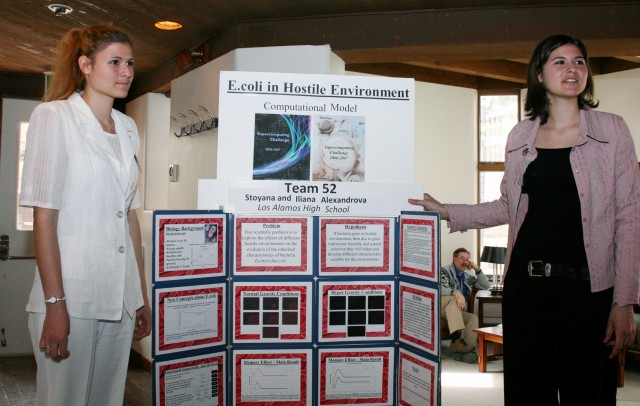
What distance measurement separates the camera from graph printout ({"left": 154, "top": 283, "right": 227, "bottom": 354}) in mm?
2045

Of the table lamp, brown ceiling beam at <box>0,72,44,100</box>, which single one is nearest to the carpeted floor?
the table lamp

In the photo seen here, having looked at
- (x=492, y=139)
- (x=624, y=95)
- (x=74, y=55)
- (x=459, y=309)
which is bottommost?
(x=459, y=309)

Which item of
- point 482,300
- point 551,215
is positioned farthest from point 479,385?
point 551,215

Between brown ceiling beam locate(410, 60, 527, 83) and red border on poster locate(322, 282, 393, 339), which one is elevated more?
brown ceiling beam locate(410, 60, 527, 83)

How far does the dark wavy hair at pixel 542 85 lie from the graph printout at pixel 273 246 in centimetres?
87

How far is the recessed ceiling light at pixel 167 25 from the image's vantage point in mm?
3941

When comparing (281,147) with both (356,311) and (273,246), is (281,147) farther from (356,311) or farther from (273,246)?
(356,311)

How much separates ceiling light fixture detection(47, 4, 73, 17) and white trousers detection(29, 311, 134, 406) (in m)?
2.65

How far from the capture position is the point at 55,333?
1.47 m

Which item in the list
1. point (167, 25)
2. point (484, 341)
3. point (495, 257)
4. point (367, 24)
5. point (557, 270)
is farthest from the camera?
point (495, 257)

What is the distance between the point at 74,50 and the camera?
1.66 m

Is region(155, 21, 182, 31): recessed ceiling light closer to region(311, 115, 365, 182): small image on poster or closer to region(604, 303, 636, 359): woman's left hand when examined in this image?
region(311, 115, 365, 182): small image on poster

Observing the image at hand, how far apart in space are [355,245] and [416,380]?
0.52 m

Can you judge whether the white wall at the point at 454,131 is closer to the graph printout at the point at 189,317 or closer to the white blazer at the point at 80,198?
the graph printout at the point at 189,317
